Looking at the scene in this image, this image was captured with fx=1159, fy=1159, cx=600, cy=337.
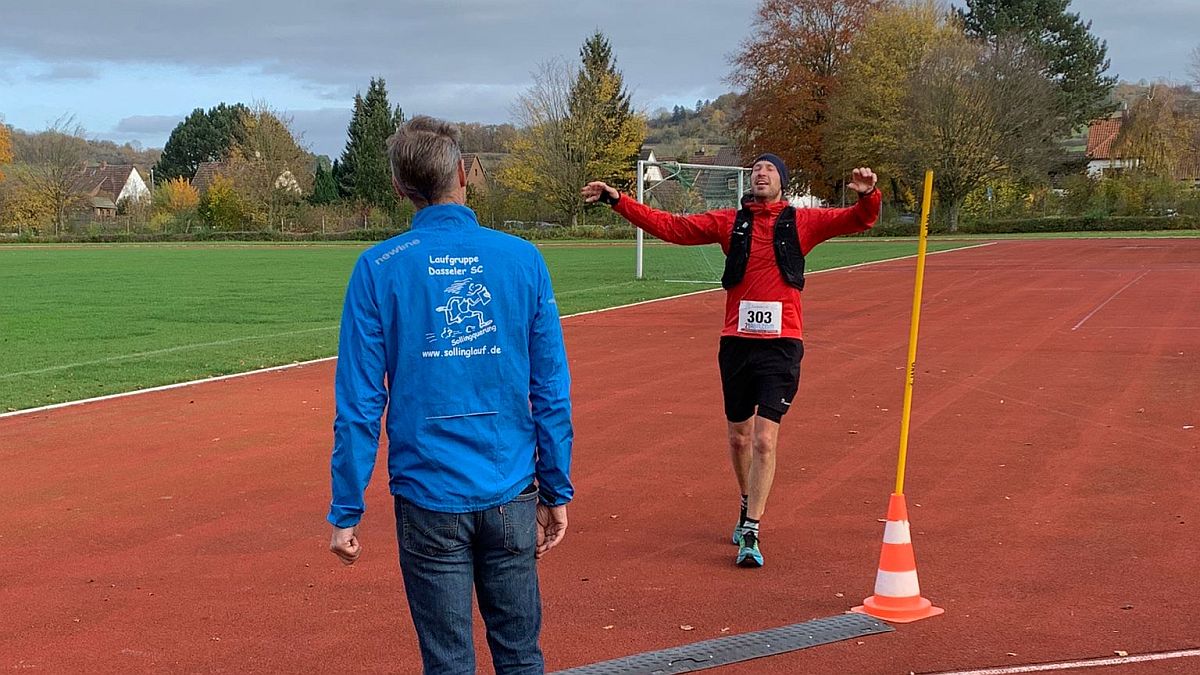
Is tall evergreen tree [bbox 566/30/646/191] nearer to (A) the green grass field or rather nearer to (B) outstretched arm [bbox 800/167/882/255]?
(A) the green grass field

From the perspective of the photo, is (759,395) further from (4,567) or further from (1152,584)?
(4,567)

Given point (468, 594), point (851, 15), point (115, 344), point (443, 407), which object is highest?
point (851, 15)

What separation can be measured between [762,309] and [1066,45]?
7681 cm

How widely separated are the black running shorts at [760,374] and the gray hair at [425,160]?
327cm

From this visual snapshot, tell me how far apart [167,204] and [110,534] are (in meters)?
86.0

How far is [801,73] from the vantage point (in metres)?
67.9

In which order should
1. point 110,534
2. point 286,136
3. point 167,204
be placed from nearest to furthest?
1. point 110,534
2. point 286,136
3. point 167,204

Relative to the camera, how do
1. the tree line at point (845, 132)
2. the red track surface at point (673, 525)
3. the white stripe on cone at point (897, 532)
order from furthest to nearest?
the tree line at point (845, 132)
the white stripe on cone at point (897, 532)
the red track surface at point (673, 525)

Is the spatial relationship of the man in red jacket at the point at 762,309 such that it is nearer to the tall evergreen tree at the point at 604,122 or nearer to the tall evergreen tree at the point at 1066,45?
the tall evergreen tree at the point at 604,122

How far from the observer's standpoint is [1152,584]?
18.1 ft

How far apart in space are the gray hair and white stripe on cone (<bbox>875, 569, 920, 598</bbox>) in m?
3.11

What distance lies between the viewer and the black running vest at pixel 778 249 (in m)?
6.14

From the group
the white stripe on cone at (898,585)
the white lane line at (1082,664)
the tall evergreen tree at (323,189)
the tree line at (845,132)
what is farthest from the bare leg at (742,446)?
the tall evergreen tree at (323,189)

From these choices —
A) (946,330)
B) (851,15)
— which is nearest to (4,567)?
(946,330)
